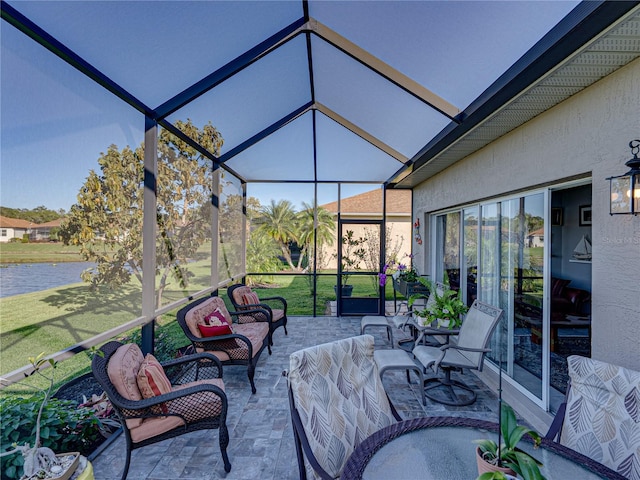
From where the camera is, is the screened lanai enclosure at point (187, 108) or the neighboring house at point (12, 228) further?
the screened lanai enclosure at point (187, 108)

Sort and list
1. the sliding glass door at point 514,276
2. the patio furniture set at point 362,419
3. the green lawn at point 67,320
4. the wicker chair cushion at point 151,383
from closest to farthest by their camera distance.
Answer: the patio furniture set at point 362,419 < the green lawn at point 67,320 < the wicker chair cushion at point 151,383 < the sliding glass door at point 514,276

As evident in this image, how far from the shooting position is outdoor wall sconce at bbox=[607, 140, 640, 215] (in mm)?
2041

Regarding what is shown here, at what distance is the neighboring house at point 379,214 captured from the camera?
7621 millimetres

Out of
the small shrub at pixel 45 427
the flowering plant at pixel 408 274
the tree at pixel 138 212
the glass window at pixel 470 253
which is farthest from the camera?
the flowering plant at pixel 408 274

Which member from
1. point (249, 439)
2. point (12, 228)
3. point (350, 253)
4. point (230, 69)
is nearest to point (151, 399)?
point (249, 439)

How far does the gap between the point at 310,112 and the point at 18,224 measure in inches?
171

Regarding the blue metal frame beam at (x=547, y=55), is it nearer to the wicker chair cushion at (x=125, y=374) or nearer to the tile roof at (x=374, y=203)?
the wicker chair cushion at (x=125, y=374)

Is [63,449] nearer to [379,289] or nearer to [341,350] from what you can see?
[341,350]

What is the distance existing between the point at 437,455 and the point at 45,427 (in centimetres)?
246

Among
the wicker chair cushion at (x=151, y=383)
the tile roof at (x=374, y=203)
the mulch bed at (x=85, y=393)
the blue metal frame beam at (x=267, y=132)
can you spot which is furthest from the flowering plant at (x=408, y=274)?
the mulch bed at (x=85, y=393)

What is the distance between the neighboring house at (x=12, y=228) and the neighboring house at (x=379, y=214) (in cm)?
580

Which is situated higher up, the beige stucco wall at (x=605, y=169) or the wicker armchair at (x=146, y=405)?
the beige stucco wall at (x=605, y=169)

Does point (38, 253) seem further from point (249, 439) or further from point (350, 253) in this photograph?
point (350, 253)

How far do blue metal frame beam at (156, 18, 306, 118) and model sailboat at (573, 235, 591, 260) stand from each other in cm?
547
